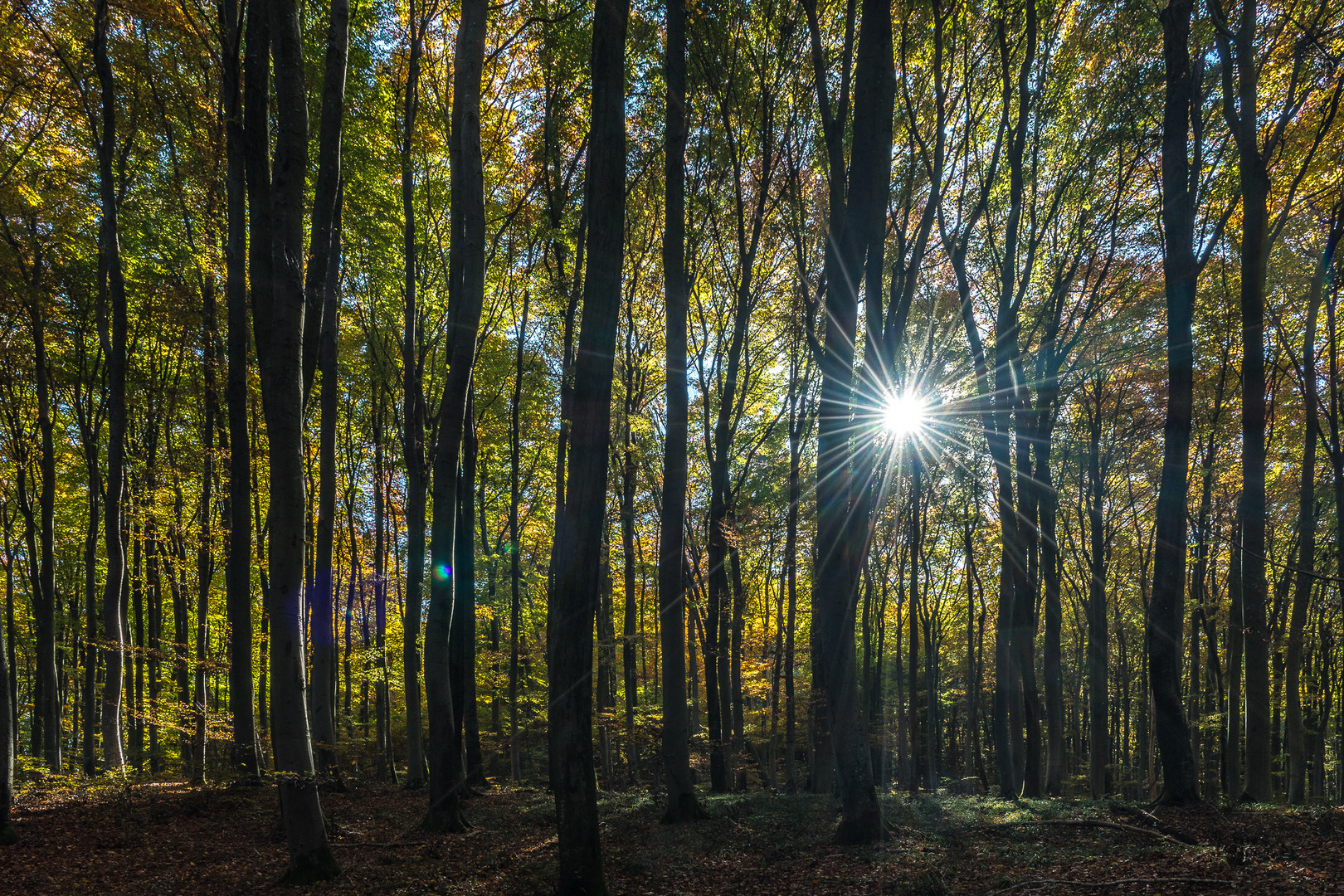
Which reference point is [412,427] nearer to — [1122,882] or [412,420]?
[412,420]

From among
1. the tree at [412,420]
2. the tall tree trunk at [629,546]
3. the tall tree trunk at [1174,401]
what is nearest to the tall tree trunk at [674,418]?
the tall tree trunk at [629,546]

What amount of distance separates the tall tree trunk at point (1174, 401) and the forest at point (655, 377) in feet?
0.22

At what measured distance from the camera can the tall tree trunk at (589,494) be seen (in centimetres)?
492

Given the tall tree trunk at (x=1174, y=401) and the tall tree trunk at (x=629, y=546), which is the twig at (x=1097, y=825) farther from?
the tall tree trunk at (x=629, y=546)

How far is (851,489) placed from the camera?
8703 mm

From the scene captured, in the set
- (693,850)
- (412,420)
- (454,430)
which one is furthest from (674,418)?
(693,850)

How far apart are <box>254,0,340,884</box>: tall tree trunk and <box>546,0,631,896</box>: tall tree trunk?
225cm

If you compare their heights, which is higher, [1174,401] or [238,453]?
[1174,401]

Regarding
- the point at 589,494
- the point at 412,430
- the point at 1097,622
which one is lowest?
the point at 1097,622

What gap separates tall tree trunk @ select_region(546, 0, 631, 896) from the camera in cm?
492

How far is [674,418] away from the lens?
31.1 ft

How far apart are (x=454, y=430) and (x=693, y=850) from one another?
234 inches

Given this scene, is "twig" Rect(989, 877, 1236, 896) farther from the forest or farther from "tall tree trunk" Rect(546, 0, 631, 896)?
"tall tree trunk" Rect(546, 0, 631, 896)

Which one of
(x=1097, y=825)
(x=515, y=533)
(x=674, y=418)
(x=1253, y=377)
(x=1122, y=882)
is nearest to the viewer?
(x=1122, y=882)
